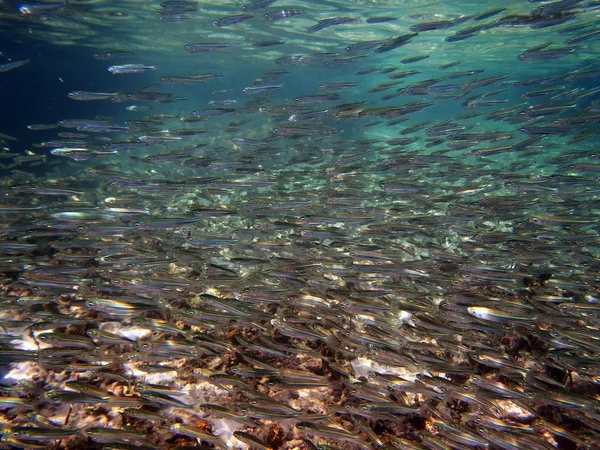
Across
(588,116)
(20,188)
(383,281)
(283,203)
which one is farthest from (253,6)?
(588,116)

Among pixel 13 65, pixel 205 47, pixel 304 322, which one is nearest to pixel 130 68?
pixel 205 47

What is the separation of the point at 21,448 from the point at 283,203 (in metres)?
5.67

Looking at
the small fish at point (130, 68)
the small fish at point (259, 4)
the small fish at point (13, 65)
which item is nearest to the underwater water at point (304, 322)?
the small fish at point (130, 68)

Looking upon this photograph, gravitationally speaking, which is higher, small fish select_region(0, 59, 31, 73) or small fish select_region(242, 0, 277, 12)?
small fish select_region(242, 0, 277, 12)

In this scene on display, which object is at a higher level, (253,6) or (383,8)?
(383,8)

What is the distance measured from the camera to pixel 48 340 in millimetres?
3869

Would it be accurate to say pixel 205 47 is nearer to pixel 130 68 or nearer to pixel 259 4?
pixel 259 4

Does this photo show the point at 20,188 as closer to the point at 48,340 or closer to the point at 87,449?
the point at 48,340

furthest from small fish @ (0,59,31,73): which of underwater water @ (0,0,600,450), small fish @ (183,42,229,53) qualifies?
small fish @ (183,42,229,53)

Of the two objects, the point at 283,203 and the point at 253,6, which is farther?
the point at 253,6

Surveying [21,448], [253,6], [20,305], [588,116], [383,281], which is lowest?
[383,281]

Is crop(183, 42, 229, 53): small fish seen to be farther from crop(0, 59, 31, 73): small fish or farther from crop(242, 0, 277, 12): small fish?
crop(0, 59, 31, 73): small fish

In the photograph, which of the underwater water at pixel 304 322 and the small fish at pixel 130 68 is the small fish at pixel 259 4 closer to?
the underwater water at pixel 304 322

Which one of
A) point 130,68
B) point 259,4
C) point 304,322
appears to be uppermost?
point 259,4
